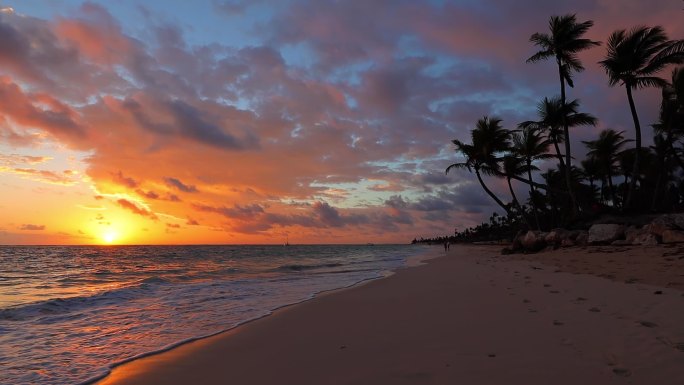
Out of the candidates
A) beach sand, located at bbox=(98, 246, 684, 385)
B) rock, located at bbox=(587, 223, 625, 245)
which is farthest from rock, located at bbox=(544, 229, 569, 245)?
beach sand, located at bbox=(98, 246, 684, 385)

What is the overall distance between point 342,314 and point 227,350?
289 cm

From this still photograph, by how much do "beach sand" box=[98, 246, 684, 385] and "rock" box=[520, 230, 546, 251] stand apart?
20.4 metres

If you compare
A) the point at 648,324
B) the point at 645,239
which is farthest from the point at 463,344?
the point at 645,239

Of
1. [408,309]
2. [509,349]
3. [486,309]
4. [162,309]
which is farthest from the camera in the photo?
[162,309]

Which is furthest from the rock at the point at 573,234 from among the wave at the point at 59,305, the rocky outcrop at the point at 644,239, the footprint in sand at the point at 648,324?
the wave at the point at 59,305

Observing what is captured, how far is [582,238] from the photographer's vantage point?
80.5 ft

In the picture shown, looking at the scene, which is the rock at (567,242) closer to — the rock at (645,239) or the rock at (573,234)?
the rock at (573,234)

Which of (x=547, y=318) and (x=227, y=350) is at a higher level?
(x=547, y=318)

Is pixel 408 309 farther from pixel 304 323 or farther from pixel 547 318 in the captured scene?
pixel 547 318

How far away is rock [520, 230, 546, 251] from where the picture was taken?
28.2 m

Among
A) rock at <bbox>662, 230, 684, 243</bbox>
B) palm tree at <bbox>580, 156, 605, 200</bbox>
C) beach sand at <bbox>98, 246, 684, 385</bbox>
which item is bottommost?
beach sand at <bbox>98, 246, 684, 385</bbox>

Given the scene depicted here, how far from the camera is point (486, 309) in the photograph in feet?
23.9

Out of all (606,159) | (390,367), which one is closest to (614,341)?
(390,367)

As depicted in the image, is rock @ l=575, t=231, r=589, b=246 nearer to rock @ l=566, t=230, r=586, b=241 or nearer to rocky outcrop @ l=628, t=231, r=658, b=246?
rock @ l=566, t=230, r=586, b=241
